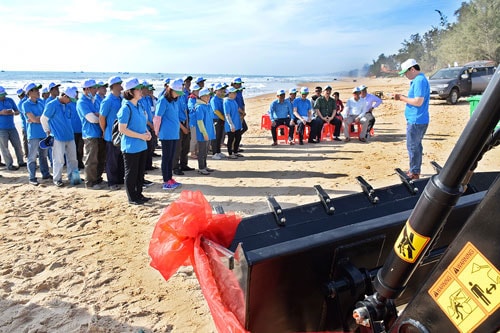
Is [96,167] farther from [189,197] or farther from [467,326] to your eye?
[467,326]

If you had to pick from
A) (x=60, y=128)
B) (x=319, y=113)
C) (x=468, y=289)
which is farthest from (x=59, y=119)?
(x=319, y=113)

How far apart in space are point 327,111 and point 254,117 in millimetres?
Answer: 7211

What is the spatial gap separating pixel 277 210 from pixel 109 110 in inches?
192

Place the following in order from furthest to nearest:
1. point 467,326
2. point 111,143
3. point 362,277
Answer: point 111,143
point 362,277
point 467,326

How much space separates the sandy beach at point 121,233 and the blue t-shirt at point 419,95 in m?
1.38

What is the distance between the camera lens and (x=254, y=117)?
18.6m

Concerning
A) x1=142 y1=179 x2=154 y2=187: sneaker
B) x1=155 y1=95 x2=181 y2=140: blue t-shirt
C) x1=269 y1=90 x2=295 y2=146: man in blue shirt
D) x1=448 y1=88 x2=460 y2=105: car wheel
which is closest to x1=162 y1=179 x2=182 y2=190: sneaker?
x1=142 y1=179 x2=154 y2=187: sneaker

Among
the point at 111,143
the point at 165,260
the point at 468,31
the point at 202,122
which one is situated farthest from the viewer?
the point at 468,31

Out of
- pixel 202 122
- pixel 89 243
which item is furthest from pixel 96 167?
pixel 89 243

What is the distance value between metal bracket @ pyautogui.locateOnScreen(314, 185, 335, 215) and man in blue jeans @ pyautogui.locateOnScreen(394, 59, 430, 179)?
3.78 meters

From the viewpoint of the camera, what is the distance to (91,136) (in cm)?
686

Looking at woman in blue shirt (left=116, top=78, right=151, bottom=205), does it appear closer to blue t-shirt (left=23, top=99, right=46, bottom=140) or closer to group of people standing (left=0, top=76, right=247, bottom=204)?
group of people standing (left=0, top=76, right=247, bottom=204)

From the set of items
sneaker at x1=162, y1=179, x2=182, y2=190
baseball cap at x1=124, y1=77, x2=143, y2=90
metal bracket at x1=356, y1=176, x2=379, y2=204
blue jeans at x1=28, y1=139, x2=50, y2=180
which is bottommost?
sneaker at x1=162, y1=179, x2=182, y2=190

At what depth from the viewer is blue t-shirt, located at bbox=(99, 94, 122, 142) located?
6457mm
